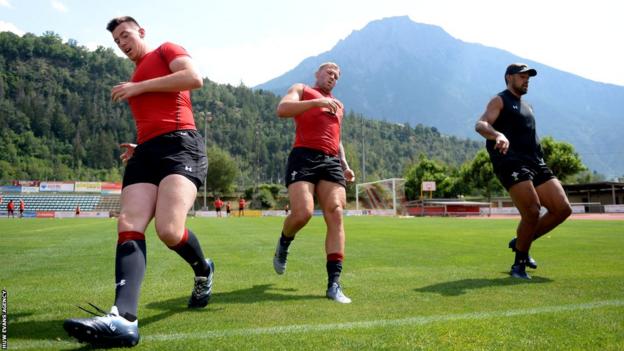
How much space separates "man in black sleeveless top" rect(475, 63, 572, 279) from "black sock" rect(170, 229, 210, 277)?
10.9ft

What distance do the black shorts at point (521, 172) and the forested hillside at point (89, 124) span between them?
106 meters

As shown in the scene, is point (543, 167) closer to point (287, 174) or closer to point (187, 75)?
point (287, 174)

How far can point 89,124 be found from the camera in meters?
157

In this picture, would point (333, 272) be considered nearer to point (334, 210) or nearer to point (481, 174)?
point (334, 210)

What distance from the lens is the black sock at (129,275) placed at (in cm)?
272

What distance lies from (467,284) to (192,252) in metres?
2.76

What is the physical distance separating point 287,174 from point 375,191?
55.6 metres

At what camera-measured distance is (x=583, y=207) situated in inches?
1828

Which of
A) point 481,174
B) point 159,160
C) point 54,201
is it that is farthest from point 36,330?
point 54,201

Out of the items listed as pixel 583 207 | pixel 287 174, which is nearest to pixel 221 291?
pixel 287 174

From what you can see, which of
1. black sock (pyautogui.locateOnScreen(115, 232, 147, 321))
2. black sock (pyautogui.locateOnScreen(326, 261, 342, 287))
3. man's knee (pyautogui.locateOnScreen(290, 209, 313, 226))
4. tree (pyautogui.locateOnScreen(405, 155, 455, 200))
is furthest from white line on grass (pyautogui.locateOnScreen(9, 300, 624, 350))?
tree (pyautogui.locateOnScreen(405, 155, 455, 200))

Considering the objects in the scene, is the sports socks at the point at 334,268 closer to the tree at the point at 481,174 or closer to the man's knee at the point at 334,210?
the man's knee at the point at 334,210

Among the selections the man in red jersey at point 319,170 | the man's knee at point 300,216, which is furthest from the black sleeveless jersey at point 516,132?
the man's knee at point 300,216

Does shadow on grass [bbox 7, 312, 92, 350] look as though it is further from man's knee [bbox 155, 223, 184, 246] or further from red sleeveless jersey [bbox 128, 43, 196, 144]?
red sleeveless jersey [bbox 128, 43, 196, 144]
